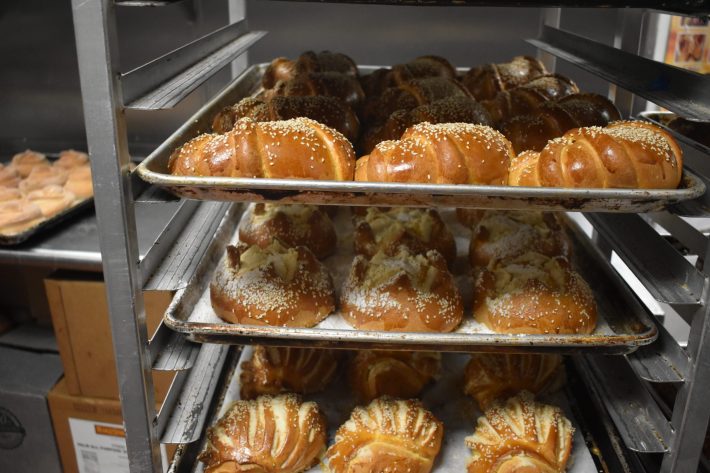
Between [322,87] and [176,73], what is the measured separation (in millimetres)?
666

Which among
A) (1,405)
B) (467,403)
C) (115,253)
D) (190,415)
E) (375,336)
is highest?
(115,253)

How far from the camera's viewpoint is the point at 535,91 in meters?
1.82

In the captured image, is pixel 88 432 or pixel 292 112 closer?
pixel 292 112

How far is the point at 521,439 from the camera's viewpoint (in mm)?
1417

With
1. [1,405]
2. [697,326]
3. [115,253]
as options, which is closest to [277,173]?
[115,253]

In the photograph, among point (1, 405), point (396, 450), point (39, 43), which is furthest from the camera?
point (39, 43)

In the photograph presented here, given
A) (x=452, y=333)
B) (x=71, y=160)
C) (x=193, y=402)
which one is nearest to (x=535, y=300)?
(x=452, y=333)

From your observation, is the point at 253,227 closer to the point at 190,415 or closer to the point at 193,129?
the point at 193,129

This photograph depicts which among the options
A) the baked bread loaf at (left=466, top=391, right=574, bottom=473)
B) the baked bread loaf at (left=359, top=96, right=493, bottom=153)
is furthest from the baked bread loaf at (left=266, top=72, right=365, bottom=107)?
the baked bread loaf at (left=466, top=391, right=574, bottom=473)

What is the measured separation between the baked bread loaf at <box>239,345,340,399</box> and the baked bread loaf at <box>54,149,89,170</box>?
1.73 m

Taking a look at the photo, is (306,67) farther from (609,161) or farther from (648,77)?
(609,161)

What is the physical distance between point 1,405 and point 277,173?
1.88m

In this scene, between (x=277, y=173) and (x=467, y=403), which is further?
(x=467, y=403)

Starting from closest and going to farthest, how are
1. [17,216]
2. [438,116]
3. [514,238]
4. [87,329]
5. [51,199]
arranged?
[438,116] < [514,238] < [87,329] < [17,216] < [51,199]
